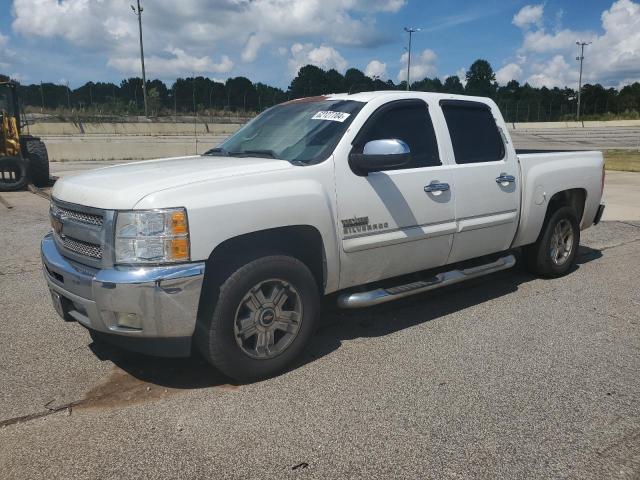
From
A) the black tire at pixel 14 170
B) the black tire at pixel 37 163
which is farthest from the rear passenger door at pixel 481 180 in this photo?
the black tire at pixel 37 163

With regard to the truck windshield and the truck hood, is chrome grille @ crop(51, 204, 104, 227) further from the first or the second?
the truck windshield

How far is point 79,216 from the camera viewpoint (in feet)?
11.5

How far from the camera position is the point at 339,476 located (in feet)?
8.71

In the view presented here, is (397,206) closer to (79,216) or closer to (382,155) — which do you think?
(382,155)

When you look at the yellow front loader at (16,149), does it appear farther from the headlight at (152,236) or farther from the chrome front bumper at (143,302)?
the headlight at (152,236)

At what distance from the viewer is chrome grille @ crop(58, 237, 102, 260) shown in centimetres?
333

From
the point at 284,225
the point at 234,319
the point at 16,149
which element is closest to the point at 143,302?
the point at 234,319

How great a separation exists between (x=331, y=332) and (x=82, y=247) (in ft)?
6.56

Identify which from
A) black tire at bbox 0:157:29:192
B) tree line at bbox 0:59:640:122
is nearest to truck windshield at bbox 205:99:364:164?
black tire at bbox 0:157:29:192

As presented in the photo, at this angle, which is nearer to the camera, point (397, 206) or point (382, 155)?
point (382, 155)

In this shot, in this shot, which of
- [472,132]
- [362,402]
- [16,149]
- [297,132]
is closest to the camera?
[362,402]

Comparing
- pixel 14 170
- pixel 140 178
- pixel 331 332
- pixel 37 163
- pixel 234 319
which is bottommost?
pixel 331 332

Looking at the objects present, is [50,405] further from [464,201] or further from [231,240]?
[464,201]

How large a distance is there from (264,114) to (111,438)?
3.10m
